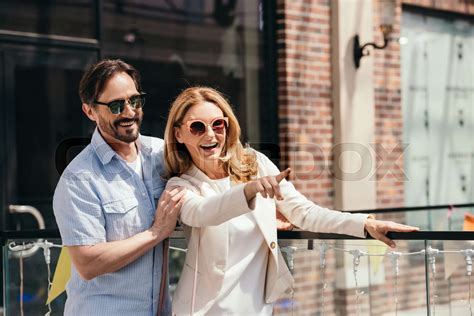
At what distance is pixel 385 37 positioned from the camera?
9328 mm

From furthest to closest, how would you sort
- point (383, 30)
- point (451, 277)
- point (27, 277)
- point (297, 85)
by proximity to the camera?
point (383, 30)
point (297, 85)
point (27, 277)
point (451, 277)

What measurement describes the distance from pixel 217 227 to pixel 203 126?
388mm

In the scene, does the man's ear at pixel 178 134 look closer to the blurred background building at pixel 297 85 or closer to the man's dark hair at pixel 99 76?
the man's dark hair at pixel 99 76

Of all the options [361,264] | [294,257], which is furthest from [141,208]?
[361,264]

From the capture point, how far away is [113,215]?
365cm

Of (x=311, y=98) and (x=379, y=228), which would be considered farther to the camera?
(x=311, y=98)

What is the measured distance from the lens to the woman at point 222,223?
12.0ft

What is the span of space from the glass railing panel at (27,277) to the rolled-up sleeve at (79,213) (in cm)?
194

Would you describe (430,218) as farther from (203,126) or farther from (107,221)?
(107,221)

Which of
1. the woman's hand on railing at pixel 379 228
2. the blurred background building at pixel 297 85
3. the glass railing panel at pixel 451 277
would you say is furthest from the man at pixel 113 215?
the blurred background building at pixel 297 85

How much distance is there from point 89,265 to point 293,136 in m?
5.47

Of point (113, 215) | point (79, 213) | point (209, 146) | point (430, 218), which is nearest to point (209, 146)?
point (209, 146)

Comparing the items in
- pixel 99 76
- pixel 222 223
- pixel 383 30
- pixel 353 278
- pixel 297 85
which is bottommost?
pixel 353 278

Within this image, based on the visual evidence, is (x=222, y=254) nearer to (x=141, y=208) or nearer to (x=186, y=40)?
(x=141, y=208)
